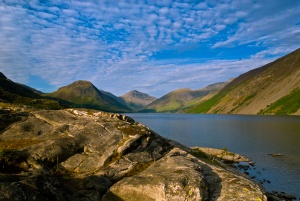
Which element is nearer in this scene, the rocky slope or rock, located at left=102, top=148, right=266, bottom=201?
the rocky slope

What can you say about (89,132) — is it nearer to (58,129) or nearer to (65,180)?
(58,129)

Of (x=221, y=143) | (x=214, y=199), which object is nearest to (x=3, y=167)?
(x=214, y=199)

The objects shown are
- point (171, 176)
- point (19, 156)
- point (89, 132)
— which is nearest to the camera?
point (171, 176)

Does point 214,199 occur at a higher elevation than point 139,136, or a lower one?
lower

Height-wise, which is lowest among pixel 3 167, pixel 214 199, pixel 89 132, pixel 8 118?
pixel 214 199

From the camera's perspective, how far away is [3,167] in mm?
20469

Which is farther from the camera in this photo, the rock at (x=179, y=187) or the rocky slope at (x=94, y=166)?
the rock at (x=179, y=187)

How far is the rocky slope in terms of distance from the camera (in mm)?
17086

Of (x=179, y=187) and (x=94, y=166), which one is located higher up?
(x=94, y=166)

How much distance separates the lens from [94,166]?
78.2 feet

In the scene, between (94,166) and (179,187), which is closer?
(179,187)

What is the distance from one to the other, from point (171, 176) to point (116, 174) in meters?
5.64

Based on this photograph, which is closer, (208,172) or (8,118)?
(208,172)

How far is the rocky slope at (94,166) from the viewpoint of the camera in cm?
1709
